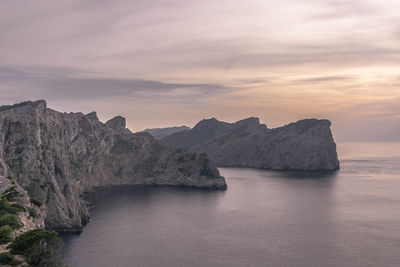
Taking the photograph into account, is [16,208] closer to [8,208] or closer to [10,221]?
[8,208]

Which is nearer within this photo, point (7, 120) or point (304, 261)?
point (304, 261)

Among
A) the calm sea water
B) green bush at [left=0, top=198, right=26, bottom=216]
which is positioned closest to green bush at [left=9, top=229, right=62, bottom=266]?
green bush at [left=0, top=198, right=26, bottom=216]

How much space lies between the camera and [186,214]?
570ft

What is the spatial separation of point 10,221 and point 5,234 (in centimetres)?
813

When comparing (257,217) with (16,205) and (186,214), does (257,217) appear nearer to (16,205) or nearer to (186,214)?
(186,214)

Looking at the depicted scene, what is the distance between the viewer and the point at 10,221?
63.9 meters

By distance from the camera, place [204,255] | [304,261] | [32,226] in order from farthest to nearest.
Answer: [204,255]
[304,261]
[32,226]

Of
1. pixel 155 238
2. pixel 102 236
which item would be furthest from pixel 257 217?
pixel 102 236

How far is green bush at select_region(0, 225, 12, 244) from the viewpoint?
54.9 metres

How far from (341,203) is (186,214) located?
3412 inches

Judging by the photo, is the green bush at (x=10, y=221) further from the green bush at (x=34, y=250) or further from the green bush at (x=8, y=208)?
the green bush at (x=34, y=250)

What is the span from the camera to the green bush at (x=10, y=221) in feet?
207

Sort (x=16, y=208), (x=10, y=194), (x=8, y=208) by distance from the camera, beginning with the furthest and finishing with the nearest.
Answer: (x=10, y=194) → (x=16, y=208) → (x=8, y=208)

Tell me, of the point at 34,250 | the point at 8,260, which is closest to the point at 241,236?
the point at 34,250
